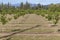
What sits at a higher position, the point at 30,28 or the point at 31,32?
the point at 31,32

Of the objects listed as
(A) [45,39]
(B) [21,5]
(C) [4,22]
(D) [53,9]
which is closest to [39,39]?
(A) [45,39]

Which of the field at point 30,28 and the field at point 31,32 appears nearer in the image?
the field at point 31,32

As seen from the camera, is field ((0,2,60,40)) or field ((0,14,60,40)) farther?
field ((0,2,60,40))

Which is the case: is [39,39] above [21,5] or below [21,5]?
above

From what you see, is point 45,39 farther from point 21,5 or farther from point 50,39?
point 21,5

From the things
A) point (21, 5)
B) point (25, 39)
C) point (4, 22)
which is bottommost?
point (21, 5)

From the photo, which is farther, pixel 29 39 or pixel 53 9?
pixel 53 9

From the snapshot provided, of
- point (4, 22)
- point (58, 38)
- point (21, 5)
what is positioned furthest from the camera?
point (21, 5)

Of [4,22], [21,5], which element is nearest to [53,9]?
[21,5]

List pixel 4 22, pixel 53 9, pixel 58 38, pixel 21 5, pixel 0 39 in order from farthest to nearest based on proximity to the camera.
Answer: pixel 21 5 → pixel 53 9 → pixel 4 22 → pixel 58 38 → pixel 0 39

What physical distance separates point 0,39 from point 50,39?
483 centimetres

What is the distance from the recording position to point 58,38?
24.8 meters

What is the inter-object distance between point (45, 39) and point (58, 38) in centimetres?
154

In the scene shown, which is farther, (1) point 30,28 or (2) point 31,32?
(1) point 30,28
